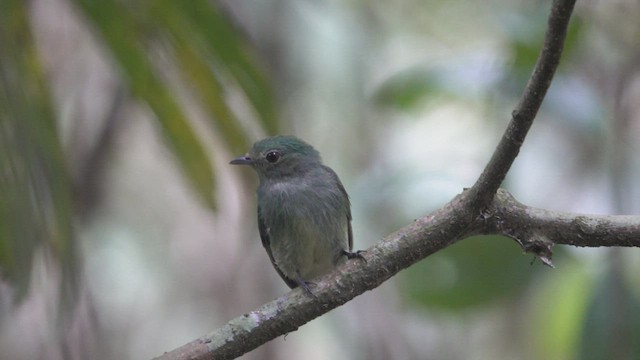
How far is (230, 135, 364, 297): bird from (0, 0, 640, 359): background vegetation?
0.64ft

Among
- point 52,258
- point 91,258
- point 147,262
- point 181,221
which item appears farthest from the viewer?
point 181,221

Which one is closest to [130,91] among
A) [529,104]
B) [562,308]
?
[529,104]

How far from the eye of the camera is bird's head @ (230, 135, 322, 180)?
14.5 feet

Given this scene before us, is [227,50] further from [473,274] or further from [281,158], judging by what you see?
[473,274]

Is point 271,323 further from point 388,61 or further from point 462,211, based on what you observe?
Result: point 388,61

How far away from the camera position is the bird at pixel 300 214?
3998 millimetres

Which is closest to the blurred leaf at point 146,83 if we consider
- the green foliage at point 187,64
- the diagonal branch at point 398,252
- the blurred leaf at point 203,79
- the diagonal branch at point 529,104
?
the green foliage at point 187,64

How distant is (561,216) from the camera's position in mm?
2506

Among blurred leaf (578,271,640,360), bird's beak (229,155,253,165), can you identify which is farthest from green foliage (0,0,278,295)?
blurred leaf (578,271,640,360)

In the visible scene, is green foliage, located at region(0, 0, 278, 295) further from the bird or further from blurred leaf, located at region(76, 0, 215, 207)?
the bird

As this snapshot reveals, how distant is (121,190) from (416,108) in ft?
9.91

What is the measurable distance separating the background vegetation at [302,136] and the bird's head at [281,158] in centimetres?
24

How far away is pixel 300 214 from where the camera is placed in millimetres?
4043

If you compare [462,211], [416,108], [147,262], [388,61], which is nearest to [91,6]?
[462,211]
